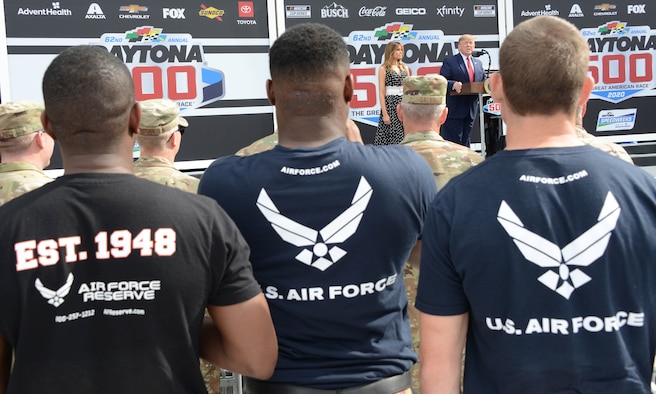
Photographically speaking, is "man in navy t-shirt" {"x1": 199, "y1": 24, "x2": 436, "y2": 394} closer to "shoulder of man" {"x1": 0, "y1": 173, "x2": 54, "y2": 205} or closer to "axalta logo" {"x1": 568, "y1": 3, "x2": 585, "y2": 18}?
"shoulder of man" {"x1": 0, "y1": 173, "x2": 54, "y2": 205}

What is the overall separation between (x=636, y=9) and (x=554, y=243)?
32.8ft

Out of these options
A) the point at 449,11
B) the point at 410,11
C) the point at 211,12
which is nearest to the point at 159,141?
the point at 211,12

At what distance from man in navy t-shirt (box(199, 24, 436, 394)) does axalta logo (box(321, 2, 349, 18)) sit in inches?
→ 291

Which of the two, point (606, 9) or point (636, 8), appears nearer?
point (606, 9)

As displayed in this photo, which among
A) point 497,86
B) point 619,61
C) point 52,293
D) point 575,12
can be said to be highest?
point 575,12

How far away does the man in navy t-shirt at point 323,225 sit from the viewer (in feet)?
5.77

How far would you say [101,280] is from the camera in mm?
1503

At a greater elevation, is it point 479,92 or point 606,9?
point 606,9

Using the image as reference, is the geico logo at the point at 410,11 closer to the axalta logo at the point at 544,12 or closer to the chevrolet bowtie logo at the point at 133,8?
the axalta logo at the point at 544,12

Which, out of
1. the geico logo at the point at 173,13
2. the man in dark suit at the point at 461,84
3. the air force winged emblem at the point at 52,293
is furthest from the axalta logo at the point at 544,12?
the air force winged emblem at the point at 52,293

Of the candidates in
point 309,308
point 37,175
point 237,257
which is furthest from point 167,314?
point 37,175

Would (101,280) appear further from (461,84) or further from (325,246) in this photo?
(461,84)

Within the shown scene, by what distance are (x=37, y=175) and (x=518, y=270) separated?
219cm

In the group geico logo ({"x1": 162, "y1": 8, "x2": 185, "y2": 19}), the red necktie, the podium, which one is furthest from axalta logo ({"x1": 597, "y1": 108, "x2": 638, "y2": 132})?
geico logo ({"x1": 162, "y1": 8, "x2": 185, "y2": 19})
